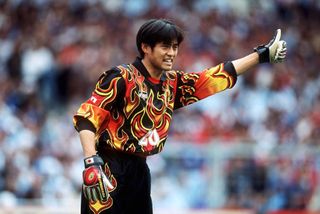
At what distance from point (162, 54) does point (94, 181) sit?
3.40 feet

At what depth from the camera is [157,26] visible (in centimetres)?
727

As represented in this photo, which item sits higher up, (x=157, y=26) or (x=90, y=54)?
(x=90, y=54)

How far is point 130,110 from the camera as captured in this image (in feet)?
24.0

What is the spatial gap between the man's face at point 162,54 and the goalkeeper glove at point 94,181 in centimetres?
84

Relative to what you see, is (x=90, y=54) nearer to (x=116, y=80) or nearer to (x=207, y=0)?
(x=207, y=0)

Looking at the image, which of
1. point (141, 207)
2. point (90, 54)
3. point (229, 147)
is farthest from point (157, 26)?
point (90, 54)

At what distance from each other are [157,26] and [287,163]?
22.3 ft

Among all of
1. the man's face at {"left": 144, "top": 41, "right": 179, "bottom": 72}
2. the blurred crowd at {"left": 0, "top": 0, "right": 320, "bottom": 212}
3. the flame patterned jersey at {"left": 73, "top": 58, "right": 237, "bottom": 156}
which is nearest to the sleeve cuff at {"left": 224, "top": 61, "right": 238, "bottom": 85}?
the flame patterned jersey at {"left": 73, "top": 58, "right": 237, "bottom": 156}

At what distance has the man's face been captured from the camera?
7324 mm

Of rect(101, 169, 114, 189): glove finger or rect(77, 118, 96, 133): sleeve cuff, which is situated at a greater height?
rect(77, 118, 96, 133): sleeve cuff

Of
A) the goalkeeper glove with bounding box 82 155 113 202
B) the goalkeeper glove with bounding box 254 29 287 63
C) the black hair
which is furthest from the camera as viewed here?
the goalkeeper glove with bounding box 254 29 287 63

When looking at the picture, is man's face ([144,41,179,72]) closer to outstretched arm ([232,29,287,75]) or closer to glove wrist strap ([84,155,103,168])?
outstretched arm ([232,29,287,75])

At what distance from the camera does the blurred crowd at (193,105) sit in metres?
13.7

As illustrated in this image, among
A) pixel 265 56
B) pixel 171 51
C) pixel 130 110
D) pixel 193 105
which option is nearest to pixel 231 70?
pixel 265 56
